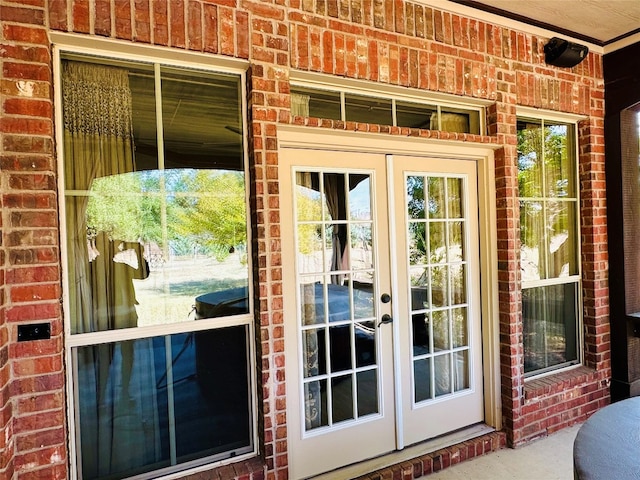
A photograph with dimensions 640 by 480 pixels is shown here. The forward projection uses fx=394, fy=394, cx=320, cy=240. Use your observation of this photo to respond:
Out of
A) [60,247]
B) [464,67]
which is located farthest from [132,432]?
[464,67]

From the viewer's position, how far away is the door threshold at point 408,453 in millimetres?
2477

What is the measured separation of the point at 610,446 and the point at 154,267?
2.06 metres

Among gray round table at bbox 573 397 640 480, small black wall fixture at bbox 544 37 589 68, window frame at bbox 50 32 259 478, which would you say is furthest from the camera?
small black wall fixture at bbox 544 37 589 68

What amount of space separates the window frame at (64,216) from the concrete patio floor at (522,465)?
142cm

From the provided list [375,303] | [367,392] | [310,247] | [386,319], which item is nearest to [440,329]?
[386,319]

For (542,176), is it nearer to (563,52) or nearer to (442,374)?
(563,52)

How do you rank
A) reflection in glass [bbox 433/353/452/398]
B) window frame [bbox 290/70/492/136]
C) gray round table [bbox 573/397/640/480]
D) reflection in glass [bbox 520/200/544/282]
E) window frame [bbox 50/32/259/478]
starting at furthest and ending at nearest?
reflection in glass [bbox 520/200/544/282]
reflection in glass [bbox 433/353/452/398]
window frame [bbox 290/70/492/136]
window frame [bbox 50/32/259/478]
gray round table [bbox 573/397/640/480]

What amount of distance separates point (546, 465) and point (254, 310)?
2265 mm

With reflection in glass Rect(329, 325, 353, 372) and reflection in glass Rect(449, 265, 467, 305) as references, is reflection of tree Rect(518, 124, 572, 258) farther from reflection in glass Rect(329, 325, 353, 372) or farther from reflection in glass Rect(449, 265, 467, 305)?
reflection in glass Rect(329, 325, 353, 372)

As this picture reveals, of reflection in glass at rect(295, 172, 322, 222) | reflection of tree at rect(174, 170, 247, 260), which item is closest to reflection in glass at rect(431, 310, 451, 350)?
reflection in glass at rect(295, 172, 322, 222)

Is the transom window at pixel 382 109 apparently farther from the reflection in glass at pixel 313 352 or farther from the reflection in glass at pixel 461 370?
the reflection in glass at pixel 461 370

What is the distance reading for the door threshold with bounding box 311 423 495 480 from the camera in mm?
2477

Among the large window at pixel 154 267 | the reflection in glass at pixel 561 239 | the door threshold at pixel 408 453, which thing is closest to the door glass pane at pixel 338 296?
the door threshold at pixel 408 453

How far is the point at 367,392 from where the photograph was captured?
2.64 meters
